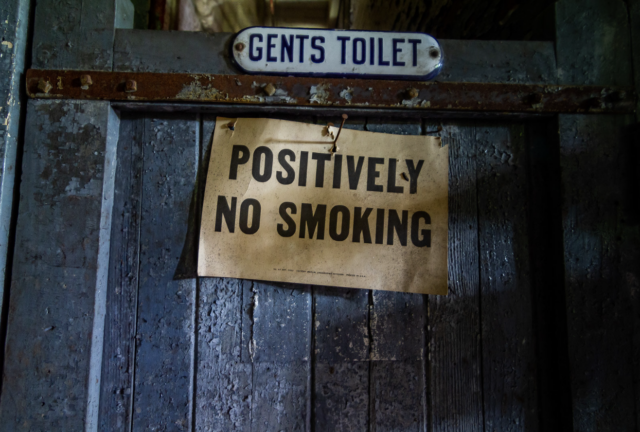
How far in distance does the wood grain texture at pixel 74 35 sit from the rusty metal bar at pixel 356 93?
4 centimetres

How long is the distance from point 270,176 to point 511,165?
0.54 meters

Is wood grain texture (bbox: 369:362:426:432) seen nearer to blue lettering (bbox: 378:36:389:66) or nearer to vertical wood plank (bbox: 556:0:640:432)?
vertical wood plank (bbox: 556:0:640:432)

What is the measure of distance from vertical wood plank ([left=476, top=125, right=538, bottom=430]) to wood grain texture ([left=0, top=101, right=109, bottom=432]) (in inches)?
32.0

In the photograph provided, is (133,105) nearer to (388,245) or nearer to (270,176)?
(270,176)

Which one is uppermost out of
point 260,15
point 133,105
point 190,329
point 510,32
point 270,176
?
point 260,15

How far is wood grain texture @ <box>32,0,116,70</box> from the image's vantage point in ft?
2.33

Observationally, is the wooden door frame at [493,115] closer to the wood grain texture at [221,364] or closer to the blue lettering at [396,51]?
the blue lettering at [396,51]

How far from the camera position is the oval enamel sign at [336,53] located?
2.36 ft

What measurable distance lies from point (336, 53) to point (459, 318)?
0.63 meters

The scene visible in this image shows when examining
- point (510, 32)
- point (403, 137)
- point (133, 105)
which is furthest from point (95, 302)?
point (510, 32)

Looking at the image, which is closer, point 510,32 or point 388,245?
point 388,245

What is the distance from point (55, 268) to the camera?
0.66 meters

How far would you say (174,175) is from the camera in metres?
0.74

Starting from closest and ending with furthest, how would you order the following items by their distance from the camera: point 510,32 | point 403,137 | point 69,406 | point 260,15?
point 69,406 → point 403,137 → point 510,32 → point 260,15
